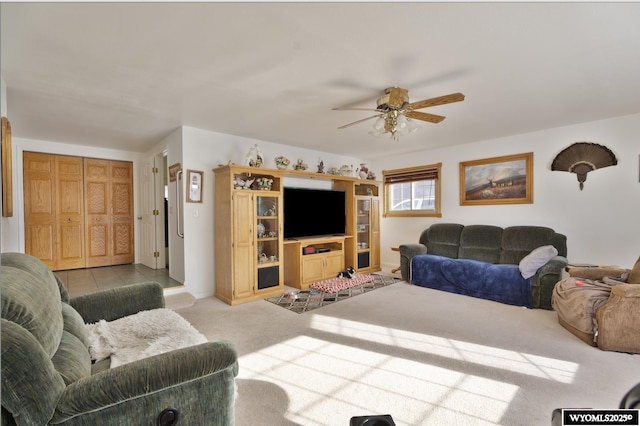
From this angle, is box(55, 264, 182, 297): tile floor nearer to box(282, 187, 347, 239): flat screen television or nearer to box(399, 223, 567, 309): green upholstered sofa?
box(282, 187, 347, 239): flat screen television

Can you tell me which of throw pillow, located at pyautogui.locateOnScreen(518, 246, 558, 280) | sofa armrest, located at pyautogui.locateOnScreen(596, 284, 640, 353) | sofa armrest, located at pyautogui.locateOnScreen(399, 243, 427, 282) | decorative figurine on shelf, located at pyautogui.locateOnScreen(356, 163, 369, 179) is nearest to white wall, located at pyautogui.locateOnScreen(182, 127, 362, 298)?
decorative figurine on shelf, located at pyautogui.locateOnScreen(356, 163, 369, 179)

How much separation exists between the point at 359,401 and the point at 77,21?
2.87 meters

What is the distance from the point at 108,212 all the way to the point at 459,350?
230 inches

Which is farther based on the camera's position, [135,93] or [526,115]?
[526,115]

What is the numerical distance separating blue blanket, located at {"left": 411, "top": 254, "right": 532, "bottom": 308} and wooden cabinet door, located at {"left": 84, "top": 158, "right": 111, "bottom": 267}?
538 cm

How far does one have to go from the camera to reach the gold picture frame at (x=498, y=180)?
4.52 metres

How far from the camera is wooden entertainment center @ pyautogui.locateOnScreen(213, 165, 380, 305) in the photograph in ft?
12.9

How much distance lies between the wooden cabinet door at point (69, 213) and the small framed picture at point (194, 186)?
253cm

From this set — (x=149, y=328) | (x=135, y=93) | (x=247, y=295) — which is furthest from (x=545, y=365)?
(x=135, y=93)

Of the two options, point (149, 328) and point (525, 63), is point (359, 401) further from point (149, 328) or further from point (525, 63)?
point (525, 63)

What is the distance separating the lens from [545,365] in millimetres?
2270

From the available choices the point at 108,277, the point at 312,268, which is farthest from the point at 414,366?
the point at 108,277

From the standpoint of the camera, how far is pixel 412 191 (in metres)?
5.95

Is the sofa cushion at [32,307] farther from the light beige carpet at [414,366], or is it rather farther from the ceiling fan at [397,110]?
the ceiling fan at [397,110]
